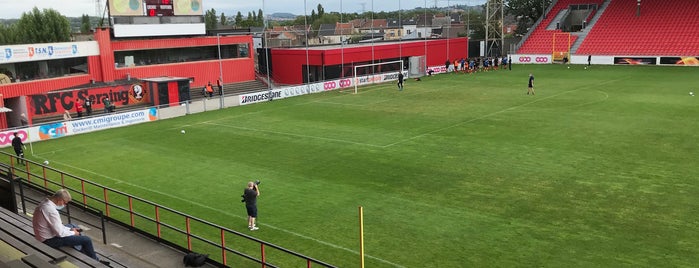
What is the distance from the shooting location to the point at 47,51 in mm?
39906

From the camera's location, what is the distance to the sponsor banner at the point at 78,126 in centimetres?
2934

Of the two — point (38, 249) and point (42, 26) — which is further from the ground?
point (42, 26)

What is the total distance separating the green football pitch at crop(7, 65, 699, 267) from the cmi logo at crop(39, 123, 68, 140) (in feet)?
2.45

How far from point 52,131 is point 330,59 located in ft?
89.1

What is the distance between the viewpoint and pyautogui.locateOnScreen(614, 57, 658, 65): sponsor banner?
60781 mm

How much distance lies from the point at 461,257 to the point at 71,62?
37.6 metres

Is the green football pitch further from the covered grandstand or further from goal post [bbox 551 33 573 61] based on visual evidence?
goal post [bbox 551 33 573 61]

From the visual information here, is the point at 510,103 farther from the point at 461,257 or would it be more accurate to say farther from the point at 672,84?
the point at 461,257

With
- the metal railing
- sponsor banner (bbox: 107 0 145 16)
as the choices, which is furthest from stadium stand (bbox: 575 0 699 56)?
the metal railing

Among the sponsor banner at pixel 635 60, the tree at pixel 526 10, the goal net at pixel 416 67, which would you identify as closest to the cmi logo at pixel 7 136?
the goal net at pixel 416 67

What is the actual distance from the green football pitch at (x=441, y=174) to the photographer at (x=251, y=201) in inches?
12.0

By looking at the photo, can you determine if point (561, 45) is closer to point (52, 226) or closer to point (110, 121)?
point (110, 121)

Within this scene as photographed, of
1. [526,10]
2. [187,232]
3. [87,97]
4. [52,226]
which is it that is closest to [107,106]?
[87,97]

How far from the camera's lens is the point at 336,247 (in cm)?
1448
